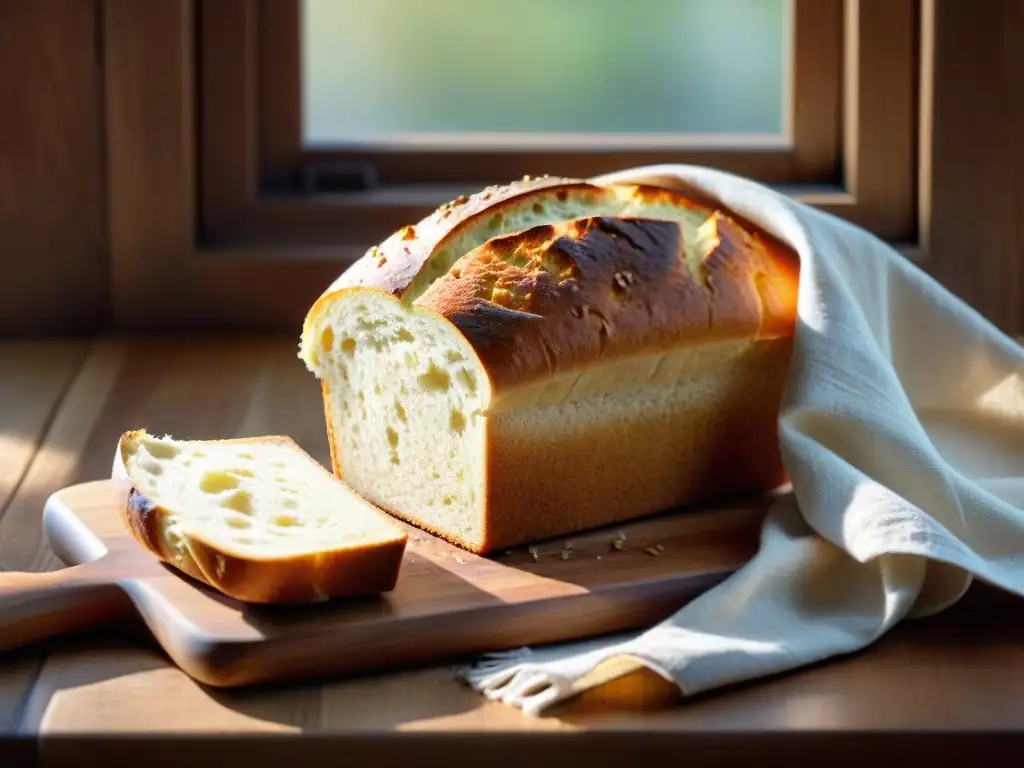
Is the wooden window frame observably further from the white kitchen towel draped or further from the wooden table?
the wooden table

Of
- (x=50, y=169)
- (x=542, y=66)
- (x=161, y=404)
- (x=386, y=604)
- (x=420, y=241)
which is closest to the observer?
(x=386, y=604)

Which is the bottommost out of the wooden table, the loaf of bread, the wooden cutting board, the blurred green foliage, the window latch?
the wooden table

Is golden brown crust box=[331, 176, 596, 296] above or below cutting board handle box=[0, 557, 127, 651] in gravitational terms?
above

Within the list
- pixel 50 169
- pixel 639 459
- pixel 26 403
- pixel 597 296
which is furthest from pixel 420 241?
pixel 50 169

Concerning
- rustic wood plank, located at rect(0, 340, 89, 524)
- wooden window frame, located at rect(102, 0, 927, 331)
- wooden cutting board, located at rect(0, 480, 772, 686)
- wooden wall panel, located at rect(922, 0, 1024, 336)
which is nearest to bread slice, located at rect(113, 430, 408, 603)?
wooden cutting board, located at rect(0, 480, 772, 686)

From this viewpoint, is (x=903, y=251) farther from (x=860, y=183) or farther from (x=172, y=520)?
(x=172, y=520)

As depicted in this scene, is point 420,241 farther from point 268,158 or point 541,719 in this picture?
point 268,158

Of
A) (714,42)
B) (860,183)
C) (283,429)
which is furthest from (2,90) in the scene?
(860,183)
